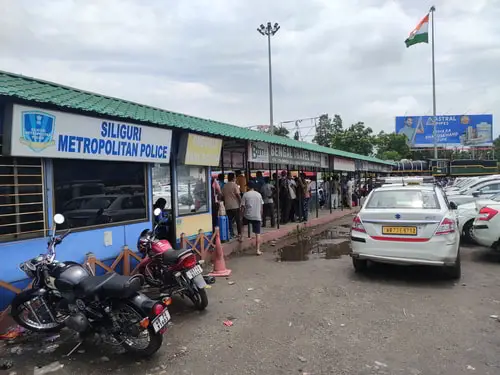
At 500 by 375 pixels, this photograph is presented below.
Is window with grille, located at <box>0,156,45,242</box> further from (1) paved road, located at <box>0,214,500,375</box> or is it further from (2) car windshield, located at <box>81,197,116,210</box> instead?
(1) paved road, located at <box>0,214,500,375</box>

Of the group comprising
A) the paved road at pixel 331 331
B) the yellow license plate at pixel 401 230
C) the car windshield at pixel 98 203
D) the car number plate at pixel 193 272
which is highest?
the car windshield at pixel 98 203

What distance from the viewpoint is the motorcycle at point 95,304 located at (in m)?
3.70

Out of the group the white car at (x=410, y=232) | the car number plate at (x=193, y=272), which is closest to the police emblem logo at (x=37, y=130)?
the car number plate at (x=193, y=272)

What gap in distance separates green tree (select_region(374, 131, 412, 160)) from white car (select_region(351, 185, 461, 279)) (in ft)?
148

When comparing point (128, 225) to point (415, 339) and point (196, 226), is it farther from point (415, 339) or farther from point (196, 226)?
point (415, 339)

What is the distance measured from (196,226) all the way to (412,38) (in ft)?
101

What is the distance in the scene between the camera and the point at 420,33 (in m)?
31.4

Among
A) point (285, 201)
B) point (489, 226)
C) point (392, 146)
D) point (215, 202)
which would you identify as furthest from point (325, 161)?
point (392, 146)

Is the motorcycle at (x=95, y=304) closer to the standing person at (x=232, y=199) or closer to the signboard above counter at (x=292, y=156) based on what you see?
the standing person at (x=232, y=199)

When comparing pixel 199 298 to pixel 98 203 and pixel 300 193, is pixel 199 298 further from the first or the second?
pixel 300 193

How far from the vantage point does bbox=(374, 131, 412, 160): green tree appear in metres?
49.8

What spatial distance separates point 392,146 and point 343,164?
36281 millimetres

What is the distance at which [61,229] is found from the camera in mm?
5262

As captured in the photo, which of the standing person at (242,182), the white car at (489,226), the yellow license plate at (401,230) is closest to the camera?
the yellow license plate at (401,230)
